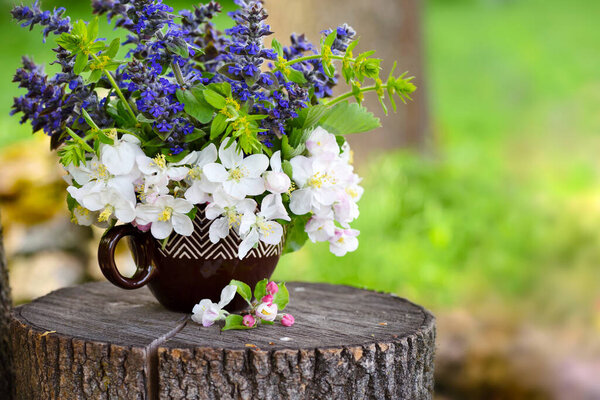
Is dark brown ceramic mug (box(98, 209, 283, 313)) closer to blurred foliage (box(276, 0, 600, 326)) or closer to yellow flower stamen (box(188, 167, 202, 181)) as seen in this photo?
yellow flower stamen (box(188, 167, 202, 181))

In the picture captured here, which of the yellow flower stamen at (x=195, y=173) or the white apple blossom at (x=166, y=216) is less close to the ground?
the yellow flower stamen at (x=195, y=173)

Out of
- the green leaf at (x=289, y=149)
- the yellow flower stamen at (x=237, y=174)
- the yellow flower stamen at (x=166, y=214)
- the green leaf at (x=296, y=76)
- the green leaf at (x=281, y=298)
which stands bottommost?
the green leaf at (x=281, y=298)

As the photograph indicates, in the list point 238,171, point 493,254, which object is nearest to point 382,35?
point 493,254

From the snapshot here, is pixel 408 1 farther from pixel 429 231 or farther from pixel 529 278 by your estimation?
pixel 529 278

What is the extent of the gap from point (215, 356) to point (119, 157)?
0.42 meters

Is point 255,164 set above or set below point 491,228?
above

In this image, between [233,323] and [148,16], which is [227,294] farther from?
[148,16]

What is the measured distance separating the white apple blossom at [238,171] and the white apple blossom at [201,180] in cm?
2

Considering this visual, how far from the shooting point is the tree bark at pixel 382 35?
3746 millimetres

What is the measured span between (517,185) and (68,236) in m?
2.90

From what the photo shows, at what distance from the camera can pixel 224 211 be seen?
1366 mm

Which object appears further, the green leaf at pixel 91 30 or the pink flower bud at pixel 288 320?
the pink flower bud at pixel 288 320

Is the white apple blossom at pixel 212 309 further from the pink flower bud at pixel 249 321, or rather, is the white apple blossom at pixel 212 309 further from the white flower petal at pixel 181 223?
the white flower petal at pixel 181 223

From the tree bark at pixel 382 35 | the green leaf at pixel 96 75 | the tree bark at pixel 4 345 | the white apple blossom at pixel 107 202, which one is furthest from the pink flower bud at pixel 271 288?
the tree bark at pixel 382 35
